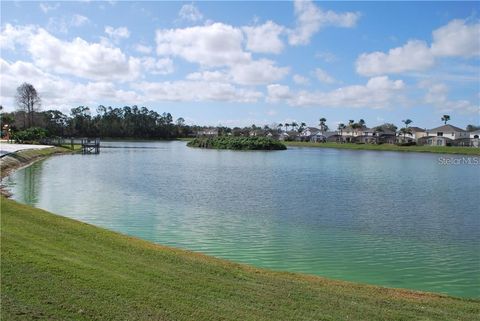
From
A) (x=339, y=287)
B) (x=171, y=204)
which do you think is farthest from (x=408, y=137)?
(x=339, y=287)

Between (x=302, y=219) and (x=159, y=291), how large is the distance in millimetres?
15597

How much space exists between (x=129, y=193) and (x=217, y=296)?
78.2ft

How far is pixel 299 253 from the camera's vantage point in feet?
55.7

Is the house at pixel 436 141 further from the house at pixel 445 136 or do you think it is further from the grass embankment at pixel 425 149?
the grass embankment at pixel 425 149

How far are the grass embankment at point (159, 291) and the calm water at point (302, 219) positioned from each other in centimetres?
327

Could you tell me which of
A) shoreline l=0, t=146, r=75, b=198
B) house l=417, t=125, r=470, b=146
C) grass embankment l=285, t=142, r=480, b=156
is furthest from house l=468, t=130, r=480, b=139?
shoreline l=0, t=146, r=75, b=198

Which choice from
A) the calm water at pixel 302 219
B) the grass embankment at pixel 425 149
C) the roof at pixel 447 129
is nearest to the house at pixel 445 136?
the roof at pixel 447 129

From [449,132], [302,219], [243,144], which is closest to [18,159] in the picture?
[302,219]

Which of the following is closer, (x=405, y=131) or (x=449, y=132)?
(x=449, y=132)

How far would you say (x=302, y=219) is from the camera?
2366cm

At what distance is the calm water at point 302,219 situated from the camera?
51.6ft

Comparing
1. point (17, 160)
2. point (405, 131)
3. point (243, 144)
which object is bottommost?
point (17, 160)

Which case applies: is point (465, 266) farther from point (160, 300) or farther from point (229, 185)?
point (229, 185)

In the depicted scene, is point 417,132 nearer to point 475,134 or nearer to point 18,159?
point 475,134
